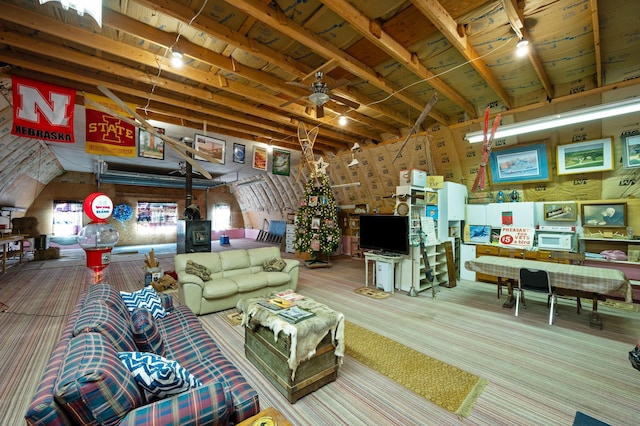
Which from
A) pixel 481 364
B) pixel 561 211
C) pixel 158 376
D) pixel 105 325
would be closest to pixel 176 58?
pixel 105 325

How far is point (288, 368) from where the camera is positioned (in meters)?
2.29

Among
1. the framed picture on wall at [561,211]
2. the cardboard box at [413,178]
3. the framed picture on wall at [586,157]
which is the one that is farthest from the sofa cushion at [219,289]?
the framed picture on wall at [586,157]

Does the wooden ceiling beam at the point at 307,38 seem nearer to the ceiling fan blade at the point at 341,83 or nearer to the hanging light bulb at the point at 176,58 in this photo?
the ceiling fan blade at the point at 341,83

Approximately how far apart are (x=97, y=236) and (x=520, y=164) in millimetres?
7657

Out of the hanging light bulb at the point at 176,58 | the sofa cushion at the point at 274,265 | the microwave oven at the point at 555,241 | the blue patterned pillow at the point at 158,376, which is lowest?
the sofa cushion at the point at 274,265

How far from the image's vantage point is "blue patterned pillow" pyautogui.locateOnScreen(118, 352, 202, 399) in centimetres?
138

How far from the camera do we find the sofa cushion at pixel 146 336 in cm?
214

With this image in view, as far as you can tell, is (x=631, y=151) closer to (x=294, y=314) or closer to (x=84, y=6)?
(x=294, y=314)

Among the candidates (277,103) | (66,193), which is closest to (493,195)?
(277,103)

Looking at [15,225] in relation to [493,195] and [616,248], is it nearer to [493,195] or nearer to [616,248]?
[493,195]

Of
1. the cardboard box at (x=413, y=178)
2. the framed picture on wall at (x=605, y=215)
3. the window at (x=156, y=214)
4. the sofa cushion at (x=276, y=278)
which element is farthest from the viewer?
the window at (x=156, y=214)

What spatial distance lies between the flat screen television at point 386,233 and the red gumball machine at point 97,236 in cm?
450

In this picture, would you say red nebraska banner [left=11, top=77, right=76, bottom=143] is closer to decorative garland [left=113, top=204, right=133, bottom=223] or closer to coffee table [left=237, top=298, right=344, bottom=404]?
coffee table [left=237, top=298, right=344, bottom=404]

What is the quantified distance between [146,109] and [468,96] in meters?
6.14
